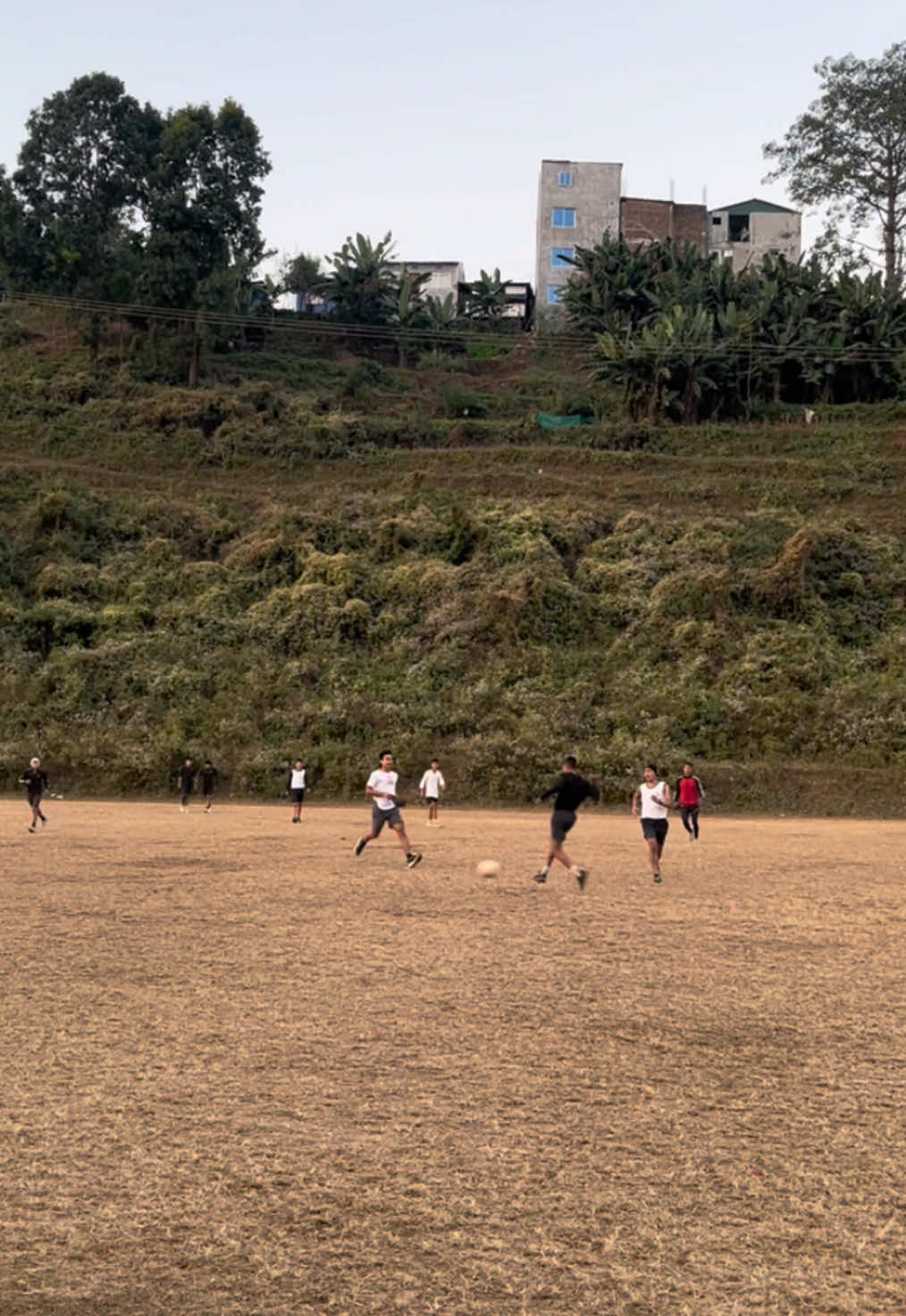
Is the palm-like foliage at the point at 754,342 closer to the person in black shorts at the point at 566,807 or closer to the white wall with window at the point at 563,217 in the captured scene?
the white wall with window at the point at 563,217

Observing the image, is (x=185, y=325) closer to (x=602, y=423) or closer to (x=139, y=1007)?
(x=602, y=423)

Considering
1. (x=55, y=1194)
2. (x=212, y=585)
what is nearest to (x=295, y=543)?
(x=212, y=585)

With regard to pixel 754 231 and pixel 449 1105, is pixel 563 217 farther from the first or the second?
pixel 449 1105

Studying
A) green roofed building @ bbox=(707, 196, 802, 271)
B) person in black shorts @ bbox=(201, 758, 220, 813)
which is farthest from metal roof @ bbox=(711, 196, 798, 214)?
person in black shorts @ bbox=(201, 758, 220, 813)

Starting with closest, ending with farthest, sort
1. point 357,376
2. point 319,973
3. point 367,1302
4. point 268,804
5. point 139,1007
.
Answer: point 367,1302 < point 139,1007 < point 319,973 < point 268,804 < point 357,376

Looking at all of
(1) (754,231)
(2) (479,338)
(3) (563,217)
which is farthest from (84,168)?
(1) (754,231)

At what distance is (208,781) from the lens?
3288cm

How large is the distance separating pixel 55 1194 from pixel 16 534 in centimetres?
4655

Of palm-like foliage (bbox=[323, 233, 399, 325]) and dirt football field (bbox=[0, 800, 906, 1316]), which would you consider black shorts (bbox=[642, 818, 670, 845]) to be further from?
palm-like foliage (bbox=[323, 233, 399, 325])

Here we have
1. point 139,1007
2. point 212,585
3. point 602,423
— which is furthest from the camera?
point 602,423

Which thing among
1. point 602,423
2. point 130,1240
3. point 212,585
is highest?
point 602,423

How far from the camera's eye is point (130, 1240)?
638 cm

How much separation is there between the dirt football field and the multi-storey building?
6658 centimetres

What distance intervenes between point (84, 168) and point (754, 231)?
39858mm
